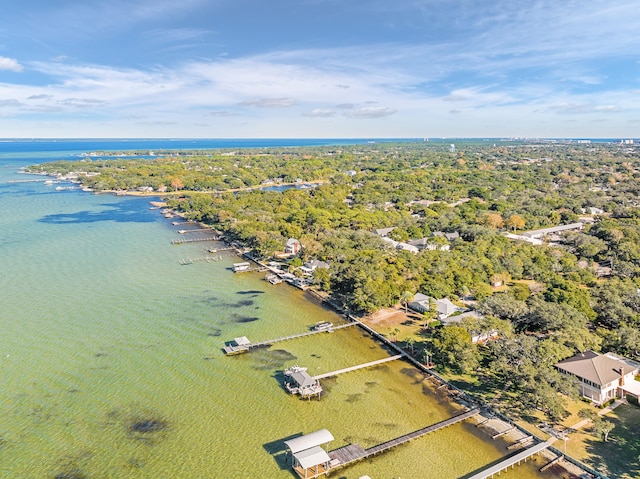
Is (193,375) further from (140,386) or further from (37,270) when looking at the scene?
(37,270)

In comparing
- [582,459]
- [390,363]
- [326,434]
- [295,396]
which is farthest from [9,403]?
[582,459]

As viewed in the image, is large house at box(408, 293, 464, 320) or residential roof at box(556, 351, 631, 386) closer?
residential roof at box(556, 351, 631, 386)

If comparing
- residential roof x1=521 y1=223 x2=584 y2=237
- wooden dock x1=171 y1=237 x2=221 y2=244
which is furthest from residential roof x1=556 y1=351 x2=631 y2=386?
wooden dock x1=171 y1=237 x2=221 y2=244

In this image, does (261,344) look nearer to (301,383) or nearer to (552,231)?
(301,383)

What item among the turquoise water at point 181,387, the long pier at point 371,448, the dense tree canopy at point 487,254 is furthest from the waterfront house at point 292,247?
the long pier at point 371,448

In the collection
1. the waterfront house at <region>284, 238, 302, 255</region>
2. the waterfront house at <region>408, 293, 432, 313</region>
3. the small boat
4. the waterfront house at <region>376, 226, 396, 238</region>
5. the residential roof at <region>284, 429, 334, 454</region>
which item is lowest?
the residential roof at <region>284, 429, 334, 454</region>

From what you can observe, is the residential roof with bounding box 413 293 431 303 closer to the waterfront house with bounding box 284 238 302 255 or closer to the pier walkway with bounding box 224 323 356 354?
the pier walkway with bounding box 224 323 356 354

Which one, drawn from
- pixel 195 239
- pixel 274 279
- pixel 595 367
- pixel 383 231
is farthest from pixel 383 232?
pixel 595 367
